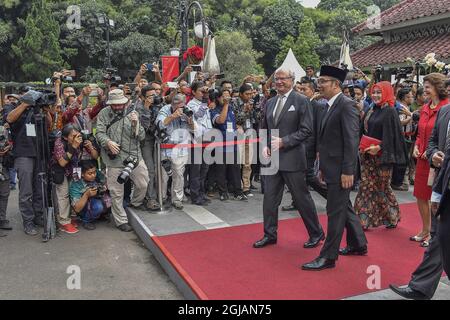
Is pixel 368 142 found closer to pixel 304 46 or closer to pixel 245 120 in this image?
pixel 245 120

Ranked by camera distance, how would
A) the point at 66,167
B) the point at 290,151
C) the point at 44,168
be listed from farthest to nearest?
the point at 66,167
the point at 44,168
the point at 290,151

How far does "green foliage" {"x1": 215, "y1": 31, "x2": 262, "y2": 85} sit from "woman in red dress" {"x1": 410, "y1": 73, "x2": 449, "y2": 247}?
24019mm

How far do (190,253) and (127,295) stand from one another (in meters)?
0.87

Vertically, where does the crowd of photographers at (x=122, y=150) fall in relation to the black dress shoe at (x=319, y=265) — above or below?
above

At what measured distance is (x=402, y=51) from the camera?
39.6 feet

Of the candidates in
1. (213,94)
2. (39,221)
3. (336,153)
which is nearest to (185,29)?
(213,94)

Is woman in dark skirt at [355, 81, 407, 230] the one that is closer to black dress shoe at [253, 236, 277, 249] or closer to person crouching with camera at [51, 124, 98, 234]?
black dress shoe at [253, 236, 277, 249]

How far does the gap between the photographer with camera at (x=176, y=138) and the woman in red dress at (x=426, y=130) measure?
108 inches

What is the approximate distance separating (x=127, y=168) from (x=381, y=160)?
2930 millimetres

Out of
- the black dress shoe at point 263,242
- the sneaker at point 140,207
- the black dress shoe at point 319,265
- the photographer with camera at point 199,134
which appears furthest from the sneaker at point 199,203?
the black dress shoe at point 319,265

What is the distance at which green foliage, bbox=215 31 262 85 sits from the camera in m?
28.4

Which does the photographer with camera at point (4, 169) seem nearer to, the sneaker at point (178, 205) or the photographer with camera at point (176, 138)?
the photographer with camera at point (176, 138)

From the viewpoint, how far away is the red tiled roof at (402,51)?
1081 centimetres
